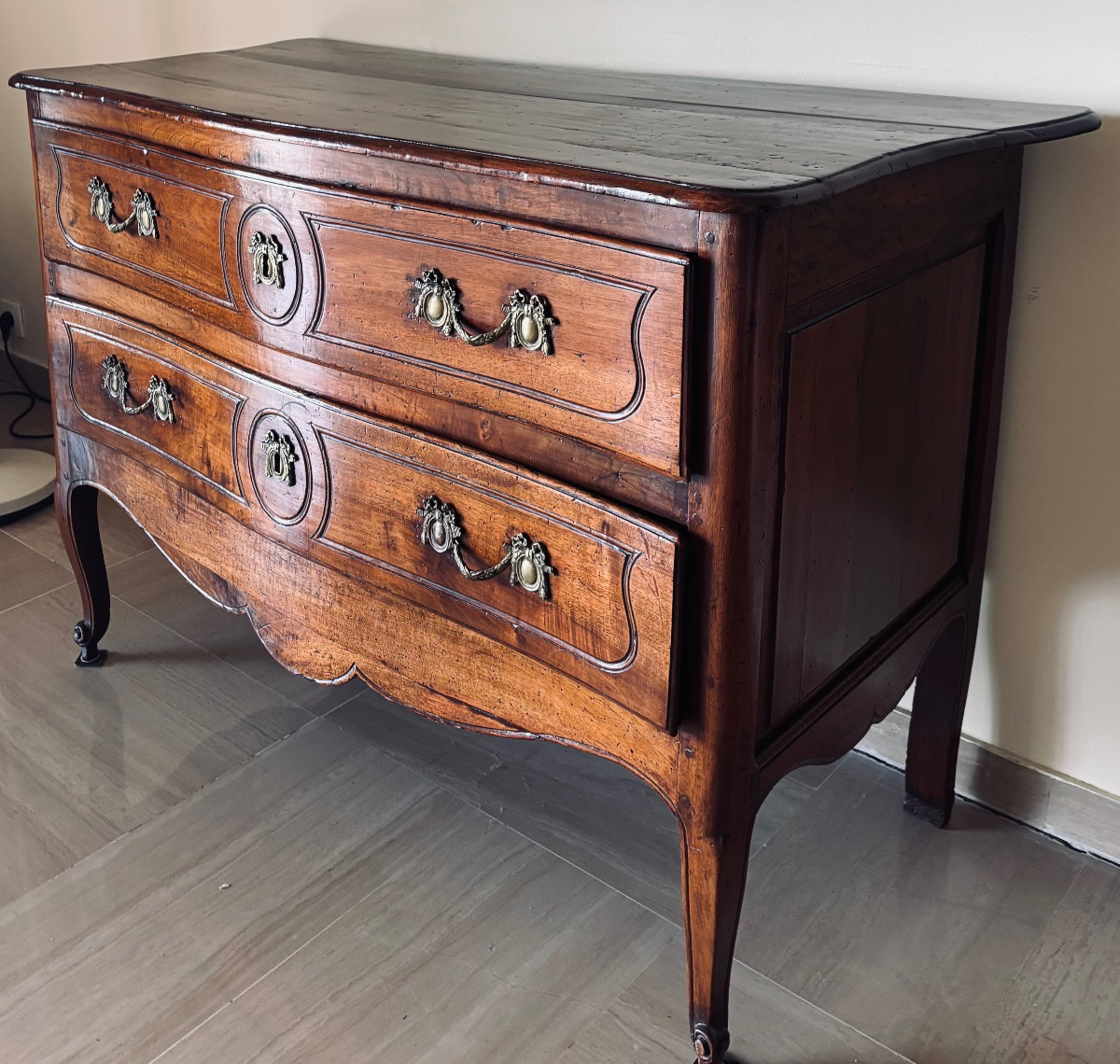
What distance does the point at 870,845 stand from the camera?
4.91 ft

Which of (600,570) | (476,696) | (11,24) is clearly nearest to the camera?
(600,570)

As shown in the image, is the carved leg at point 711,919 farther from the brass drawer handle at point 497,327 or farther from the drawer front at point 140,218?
the drawer front at point 140,218

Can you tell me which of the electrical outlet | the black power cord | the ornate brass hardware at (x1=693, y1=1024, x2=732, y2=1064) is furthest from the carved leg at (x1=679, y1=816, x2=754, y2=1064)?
the electrical outlet

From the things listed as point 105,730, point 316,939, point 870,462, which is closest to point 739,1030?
point 316,939

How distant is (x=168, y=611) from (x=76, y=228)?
0.74 meters

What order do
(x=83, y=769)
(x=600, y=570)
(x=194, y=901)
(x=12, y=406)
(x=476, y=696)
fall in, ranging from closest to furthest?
(x=600, y=570) → (x=476, y=696) → (x=194, y=901) → (x=83, y=769) → (x=12, y=406)

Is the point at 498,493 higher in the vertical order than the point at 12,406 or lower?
higher

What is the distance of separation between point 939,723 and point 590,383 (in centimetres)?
75

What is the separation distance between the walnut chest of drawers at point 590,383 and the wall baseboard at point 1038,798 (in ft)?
0.25

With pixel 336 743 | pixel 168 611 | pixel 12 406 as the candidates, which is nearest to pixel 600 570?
pixel 336 743

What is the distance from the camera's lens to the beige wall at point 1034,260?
4.09ft

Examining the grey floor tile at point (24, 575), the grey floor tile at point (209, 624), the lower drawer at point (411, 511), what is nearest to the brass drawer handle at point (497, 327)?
the lower drawer at point (411, 511)

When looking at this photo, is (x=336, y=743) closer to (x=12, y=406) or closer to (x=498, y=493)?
(x=498, y=493)

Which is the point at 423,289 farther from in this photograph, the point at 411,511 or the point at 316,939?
the point at 316,939
